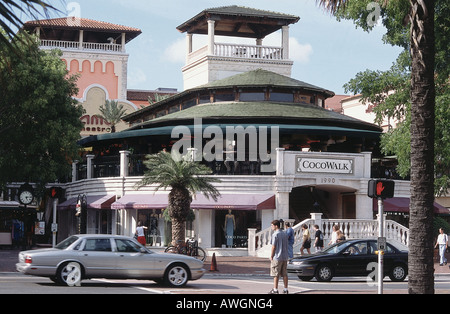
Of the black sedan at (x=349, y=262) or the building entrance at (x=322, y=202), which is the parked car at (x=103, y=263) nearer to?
the black sedan at (x=349, y=262)

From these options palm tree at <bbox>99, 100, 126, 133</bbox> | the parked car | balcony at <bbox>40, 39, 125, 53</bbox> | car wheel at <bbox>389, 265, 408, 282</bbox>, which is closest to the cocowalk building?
car wheel at <bbox>389, 265, 408, 282</bbox>

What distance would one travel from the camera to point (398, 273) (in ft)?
82.9

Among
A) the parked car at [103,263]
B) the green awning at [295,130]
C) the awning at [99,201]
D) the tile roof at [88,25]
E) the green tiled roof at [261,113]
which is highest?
the tile roof at [88,25]

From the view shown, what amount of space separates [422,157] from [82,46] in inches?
2443

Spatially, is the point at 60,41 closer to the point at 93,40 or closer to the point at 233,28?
the point at 93,40

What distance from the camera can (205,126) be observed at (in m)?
40.4

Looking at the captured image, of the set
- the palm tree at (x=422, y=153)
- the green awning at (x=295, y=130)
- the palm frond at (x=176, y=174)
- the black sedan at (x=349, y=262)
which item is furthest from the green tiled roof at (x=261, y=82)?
the palm tree at (x=422, y=153)

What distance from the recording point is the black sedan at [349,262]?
24344 mm

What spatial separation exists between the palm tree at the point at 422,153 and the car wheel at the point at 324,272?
412 inches

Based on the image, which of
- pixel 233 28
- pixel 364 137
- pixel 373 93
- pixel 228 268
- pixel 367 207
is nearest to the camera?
pixel 228 268

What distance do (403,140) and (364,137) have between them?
10481 mm

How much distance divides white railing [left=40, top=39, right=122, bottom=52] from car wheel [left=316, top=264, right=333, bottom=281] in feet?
169

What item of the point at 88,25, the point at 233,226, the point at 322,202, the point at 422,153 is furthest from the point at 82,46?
the point at 422,153
